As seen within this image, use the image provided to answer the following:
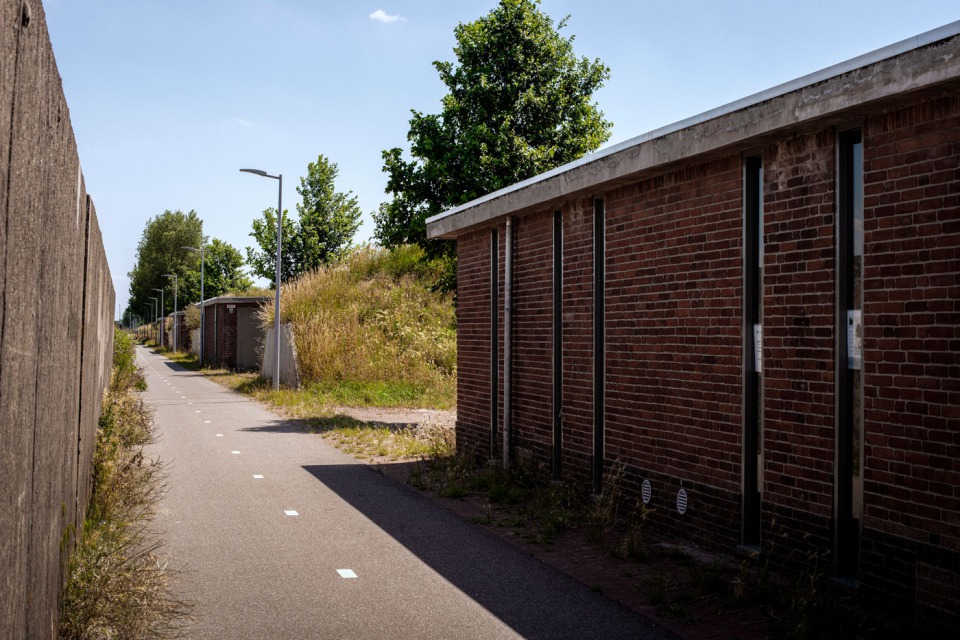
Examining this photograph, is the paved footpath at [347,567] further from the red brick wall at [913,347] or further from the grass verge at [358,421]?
the red brick wall at [913,347]

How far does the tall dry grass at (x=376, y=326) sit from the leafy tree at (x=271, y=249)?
638 inches

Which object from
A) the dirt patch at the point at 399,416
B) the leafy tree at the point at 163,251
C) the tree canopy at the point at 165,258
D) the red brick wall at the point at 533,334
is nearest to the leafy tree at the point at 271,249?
the dirt patch at the point at 399,416

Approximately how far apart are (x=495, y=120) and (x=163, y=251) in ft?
327

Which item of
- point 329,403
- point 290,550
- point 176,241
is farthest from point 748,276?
point 176,241

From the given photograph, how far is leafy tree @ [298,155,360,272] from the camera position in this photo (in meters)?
46.3

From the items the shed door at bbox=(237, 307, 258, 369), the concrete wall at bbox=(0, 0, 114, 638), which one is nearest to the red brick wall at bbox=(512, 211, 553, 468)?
the concrete wall at bbox=(0, 0, 114, 638)

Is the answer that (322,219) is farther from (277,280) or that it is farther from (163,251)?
(163,251)

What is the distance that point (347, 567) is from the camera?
6.88 metres

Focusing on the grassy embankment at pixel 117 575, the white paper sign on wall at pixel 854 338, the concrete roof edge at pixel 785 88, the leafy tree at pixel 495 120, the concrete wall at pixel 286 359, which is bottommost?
the grassy embankment at pixel 117 575

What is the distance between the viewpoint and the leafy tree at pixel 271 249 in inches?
1786

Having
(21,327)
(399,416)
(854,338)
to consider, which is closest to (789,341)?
(854,338)

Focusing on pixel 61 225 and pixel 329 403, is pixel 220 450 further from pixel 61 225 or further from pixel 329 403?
pixel 61 225

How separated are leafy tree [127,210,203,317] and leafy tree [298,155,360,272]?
60376 millimetres

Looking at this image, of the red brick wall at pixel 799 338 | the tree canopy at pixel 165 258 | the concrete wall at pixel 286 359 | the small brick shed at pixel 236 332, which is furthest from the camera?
the tree canopy at pixel 165 258
